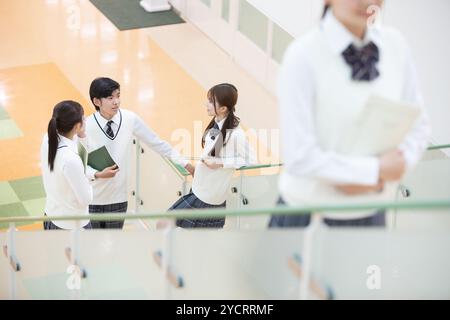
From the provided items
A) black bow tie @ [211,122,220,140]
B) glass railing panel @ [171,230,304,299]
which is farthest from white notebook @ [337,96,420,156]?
black bow tie @ [211,122,220,140]

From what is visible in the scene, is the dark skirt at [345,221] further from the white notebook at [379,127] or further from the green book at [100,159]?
the green book at [100,159]

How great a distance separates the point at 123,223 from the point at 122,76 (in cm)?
530

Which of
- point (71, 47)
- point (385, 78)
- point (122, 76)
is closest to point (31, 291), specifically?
point (385, 78)

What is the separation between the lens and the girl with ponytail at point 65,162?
17.6ft

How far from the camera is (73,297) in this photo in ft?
15.4

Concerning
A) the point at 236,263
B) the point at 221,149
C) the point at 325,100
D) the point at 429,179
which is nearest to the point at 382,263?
the point at 236,263

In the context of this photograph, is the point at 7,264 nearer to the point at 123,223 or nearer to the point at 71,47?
the point at 123,223

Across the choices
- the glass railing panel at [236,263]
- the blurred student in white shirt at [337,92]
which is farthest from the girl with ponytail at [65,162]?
the blurred student in white shirt at [337,92]

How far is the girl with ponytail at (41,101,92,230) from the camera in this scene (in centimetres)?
537

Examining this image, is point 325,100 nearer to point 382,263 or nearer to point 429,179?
point 382,263

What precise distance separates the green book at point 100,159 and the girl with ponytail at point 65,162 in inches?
13.4

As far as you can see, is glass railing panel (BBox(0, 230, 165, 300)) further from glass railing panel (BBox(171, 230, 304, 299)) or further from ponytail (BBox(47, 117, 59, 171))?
ponytail (BBox(47, 117, 59, 171))

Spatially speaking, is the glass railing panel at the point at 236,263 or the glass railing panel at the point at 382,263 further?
the glass railing panel at the point at 236,263

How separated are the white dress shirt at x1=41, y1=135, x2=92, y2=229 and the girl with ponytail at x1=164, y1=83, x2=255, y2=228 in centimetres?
84
